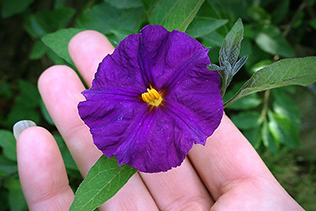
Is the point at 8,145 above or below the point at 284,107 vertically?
below

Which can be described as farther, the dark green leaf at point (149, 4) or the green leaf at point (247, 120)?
the green leaf at point (247, 120)

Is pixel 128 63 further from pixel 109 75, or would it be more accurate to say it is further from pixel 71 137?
pixel 71 137

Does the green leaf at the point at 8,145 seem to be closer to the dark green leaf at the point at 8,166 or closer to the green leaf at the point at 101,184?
the dark green leaf at the point at 8,166

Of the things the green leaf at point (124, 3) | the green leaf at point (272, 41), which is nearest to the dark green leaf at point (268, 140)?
the green leaf at point (272, 41)

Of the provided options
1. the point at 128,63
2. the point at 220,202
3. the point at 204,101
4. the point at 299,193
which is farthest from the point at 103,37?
the point at 299,193

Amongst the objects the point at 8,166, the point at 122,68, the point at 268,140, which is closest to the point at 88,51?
the point at 122,68

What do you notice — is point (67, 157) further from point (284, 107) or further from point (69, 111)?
point (284, 107)
